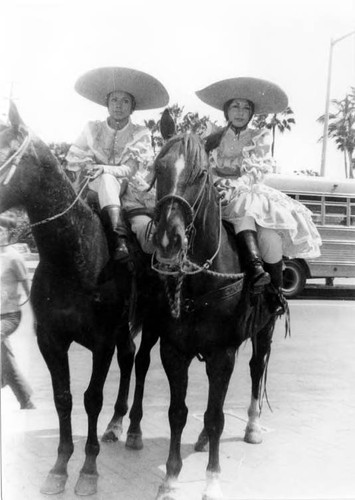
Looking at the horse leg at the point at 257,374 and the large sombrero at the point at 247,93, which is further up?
the large sombrero at the point at 247,93

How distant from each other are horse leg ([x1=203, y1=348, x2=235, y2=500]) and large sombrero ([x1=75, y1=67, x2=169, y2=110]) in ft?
6.89

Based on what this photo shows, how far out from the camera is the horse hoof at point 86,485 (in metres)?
3.65

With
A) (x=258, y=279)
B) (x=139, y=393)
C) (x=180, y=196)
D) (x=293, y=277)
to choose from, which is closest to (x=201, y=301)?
(x=258, y=279)

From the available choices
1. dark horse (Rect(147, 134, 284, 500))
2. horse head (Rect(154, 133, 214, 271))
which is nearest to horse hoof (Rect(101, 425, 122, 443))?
dark horse (Rect(147, 134, 284, 500))

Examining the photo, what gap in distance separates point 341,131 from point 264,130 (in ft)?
24.6

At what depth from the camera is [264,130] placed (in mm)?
4340

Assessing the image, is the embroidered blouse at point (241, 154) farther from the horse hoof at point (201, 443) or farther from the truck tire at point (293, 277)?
the truck tire at point (293, 277)

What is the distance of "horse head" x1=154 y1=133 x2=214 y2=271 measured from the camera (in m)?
3.01

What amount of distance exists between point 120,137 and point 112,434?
95.4 inches

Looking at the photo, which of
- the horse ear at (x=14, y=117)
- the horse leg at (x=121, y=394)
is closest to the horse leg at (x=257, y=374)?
the horse leg at (x=121, y=394)

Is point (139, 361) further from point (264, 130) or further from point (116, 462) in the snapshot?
point (264, 130)

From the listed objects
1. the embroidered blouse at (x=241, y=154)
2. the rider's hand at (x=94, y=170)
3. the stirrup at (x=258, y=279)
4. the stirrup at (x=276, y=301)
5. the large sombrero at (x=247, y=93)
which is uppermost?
the large sombrero at (x=247, y=93)

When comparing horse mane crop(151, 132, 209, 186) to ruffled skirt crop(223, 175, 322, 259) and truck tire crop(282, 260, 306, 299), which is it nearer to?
ruffled skirt crop(223, 175, 322, 259)

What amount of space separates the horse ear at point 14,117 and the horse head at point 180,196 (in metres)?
0.83
